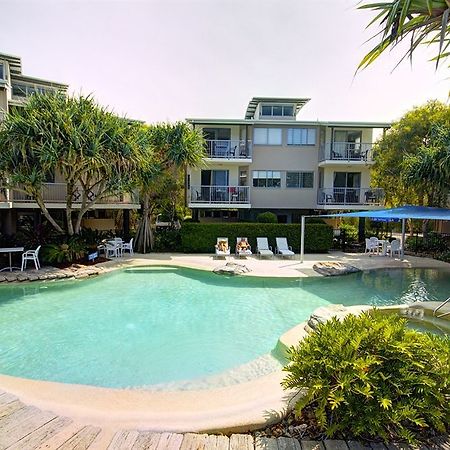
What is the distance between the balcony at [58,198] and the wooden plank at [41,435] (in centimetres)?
1504

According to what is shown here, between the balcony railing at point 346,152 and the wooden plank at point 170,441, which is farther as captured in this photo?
the balcony railing at point 346,152

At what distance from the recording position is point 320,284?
1335 cm

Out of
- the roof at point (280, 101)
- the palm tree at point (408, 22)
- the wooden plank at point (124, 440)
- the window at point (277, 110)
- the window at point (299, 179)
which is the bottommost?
the wooden plank at point (124, 440)

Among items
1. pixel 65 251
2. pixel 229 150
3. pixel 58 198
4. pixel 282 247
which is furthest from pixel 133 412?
pixel 229 150

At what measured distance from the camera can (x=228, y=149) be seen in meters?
22.2

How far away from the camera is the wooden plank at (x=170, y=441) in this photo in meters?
3.41

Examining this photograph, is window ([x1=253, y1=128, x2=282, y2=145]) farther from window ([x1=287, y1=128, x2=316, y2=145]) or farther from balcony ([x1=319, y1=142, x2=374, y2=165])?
balcony ([x1=319, y1=142, x2=374, y2=165])

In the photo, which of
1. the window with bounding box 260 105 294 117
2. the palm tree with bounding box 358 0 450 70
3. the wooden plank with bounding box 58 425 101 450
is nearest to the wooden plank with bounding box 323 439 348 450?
the wooden plank with bounding box 58 425 101 450

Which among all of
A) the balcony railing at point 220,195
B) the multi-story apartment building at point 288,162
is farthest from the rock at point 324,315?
the multi-story apartment building at point 288,162

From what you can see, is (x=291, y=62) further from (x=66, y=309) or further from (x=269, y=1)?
(x=66, y=309)

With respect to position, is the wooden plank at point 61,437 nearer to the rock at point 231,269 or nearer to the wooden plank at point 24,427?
the wooden plank at point 24,427

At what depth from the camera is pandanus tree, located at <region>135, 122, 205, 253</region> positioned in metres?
A: 18.2

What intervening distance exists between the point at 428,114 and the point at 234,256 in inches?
591

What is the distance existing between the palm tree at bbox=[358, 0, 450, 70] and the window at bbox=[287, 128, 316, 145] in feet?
60.6
